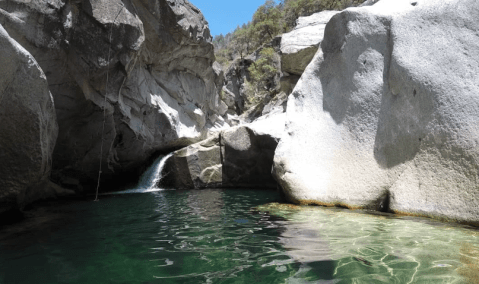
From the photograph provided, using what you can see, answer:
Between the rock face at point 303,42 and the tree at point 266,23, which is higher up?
the tree at point 266,23

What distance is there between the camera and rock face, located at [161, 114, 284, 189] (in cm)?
1242

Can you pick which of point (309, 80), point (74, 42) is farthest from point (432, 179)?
point (74, 42)

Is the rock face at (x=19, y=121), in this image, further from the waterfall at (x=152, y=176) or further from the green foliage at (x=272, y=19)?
the green foliage at (x=272, y=19)

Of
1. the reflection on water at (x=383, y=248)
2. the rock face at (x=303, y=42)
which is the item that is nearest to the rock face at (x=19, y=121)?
the reflection on water at (x=383, y=248)

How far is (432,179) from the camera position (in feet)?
17.6

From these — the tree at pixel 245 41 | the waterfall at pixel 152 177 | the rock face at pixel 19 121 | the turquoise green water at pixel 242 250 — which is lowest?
the turquoise green water at pixel 242 250

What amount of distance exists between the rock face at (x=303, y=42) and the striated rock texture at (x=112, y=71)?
5.20 metres

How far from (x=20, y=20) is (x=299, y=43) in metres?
9.22

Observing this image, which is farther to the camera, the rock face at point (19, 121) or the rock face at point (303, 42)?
the rock face at point (303, 42)

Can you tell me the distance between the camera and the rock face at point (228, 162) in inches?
489

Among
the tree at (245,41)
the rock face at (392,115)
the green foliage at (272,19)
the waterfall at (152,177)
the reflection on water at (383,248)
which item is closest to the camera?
the reflection on water at (383,248)

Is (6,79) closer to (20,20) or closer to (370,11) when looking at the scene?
(20,20)

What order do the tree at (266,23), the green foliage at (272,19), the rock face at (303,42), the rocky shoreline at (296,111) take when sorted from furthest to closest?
the tree at (266,23), the green foliage at (272,19), the rock face at (303,42), the rocky shoreline at (296,111)

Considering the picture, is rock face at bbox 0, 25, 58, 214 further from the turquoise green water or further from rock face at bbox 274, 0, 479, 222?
rock face at bbox 274, 0, 479, 222
